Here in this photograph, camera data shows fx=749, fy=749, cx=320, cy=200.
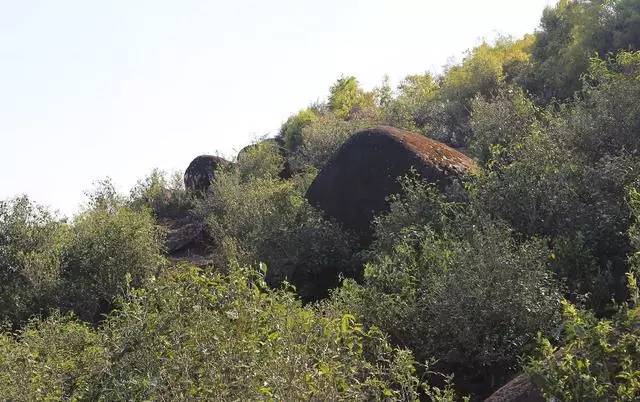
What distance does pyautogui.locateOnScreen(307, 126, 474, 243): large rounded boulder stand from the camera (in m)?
14.4

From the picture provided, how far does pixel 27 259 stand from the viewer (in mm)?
16094

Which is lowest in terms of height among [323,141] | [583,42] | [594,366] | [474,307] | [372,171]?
[474,307]

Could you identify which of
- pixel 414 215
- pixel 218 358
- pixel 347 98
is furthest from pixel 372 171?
pixel 347 98

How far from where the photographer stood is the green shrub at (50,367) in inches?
295

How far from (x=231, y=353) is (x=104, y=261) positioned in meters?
11.2

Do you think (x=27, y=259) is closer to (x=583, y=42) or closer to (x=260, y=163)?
(x=260, y=163)

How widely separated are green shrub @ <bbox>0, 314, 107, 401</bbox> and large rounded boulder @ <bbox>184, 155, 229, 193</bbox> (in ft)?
51.0

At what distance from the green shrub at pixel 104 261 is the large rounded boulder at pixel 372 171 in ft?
12.7

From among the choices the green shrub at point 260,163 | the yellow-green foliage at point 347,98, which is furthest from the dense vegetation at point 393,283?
the yellow-green foliage at point 347,98

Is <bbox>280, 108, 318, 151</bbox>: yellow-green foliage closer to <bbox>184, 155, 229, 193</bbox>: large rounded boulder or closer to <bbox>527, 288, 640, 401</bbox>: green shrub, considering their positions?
<bbox>184, 155, 229, 193</bbox>: large rounded boulder

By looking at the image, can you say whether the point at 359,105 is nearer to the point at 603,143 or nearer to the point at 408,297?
the point at 603,143

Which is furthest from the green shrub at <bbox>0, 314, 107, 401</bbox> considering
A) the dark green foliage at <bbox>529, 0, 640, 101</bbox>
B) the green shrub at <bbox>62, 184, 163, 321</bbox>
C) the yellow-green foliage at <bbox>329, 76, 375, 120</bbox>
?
the yellow-green foliage at <bbox>329, 76, 375, 120</bbox>

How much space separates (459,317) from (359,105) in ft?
83.7

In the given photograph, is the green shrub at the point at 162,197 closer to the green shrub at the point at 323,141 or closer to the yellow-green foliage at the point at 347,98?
the green shrub at the point at 323,141
